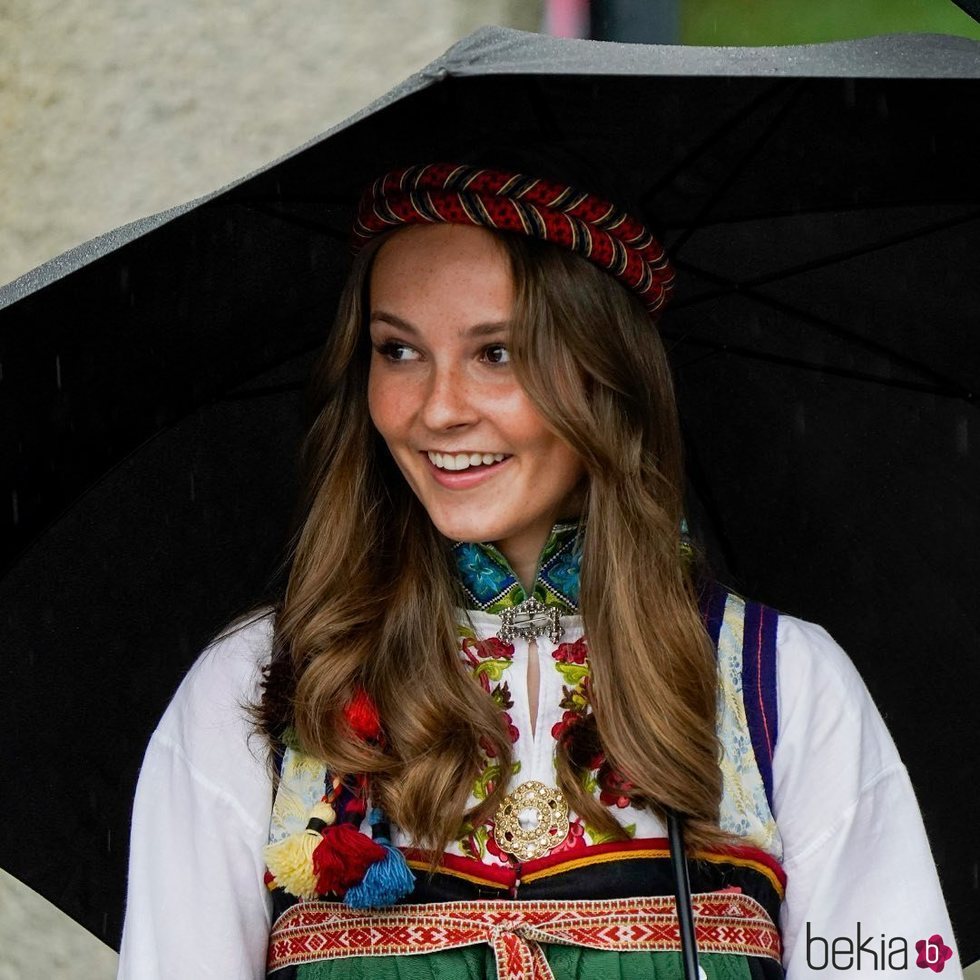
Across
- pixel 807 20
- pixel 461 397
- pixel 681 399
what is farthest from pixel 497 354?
pixel 807 20

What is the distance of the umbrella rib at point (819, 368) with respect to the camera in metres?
2.67

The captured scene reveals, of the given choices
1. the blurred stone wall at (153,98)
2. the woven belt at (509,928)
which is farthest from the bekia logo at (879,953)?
the blurred stone wall at (153,98)

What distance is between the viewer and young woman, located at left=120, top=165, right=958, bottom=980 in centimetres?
217

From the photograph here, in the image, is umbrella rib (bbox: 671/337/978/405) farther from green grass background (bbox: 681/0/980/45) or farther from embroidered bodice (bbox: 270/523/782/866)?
green grass background (bbox: 681/0/980/45)

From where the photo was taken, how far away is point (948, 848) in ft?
9.35

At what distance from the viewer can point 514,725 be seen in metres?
2.28

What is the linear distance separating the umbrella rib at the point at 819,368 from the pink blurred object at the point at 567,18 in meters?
1.62

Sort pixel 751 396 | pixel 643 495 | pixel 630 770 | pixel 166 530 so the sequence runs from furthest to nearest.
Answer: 1. pixel 751 396
2. pixel 166 530
3. pixel 643 495
4. pixel 630 770

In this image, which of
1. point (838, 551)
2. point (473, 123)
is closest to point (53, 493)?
point (473, 123)

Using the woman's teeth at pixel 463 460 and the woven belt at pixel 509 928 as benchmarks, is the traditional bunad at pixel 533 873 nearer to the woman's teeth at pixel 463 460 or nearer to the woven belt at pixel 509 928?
the woven belt at pixel 509 928

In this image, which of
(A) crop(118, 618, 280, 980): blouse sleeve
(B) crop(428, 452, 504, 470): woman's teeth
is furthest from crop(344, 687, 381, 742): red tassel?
(B) crop(428, 452, 504, 470): woman's teeth

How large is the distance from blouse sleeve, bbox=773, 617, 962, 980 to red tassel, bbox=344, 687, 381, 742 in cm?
57

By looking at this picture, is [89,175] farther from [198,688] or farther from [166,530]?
[198,688]

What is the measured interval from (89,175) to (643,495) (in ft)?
7.64
